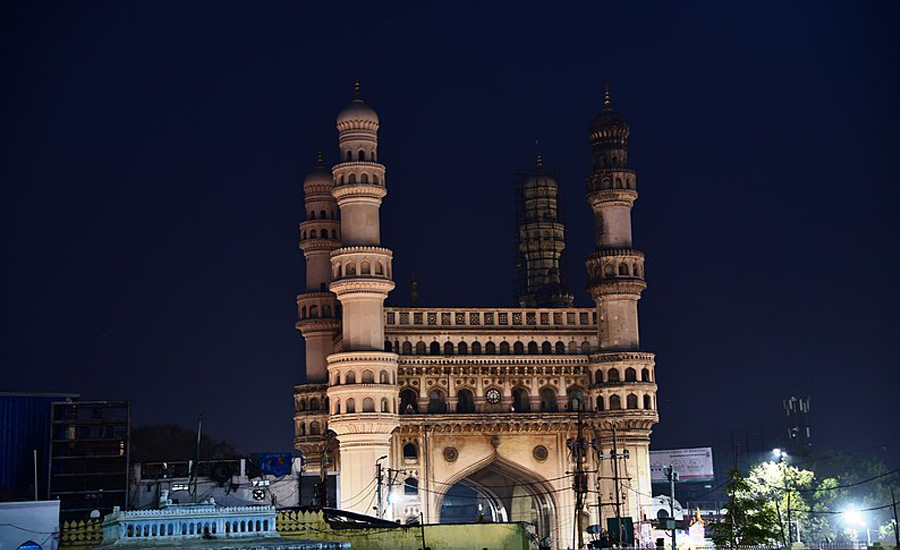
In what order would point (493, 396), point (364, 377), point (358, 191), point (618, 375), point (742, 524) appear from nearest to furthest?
point (742, 524)
point (364, 377)
point (358, 191)
point (618, 375)
point (493, 396)

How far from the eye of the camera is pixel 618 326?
229 feet

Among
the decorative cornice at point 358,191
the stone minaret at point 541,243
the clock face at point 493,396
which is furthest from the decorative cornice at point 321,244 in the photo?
the stone minaret at point 541,243

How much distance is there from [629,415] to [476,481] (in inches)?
401

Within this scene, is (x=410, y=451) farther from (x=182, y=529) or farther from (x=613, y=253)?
(x=182, y=529)

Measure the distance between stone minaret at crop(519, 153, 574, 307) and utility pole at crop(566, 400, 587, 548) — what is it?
1277 centimetres

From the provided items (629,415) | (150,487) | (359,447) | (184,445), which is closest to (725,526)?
(629,415)

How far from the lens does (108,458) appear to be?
57781mm

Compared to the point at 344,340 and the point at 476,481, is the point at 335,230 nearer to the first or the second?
the point at 344,340

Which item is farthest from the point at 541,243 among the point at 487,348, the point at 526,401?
the point at 526,401

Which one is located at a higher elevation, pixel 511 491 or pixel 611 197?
pixel 611 197

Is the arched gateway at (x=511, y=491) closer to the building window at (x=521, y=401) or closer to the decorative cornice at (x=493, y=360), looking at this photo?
the building window at (x=521, y=401)

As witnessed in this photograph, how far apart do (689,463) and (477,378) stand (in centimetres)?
3842

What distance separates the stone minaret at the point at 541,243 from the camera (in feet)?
270

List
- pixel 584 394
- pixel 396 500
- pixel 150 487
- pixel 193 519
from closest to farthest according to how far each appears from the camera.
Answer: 1. pixel 193 519
2. pixel 150 487
3. pixel 396 500
4. pixel 584 394
